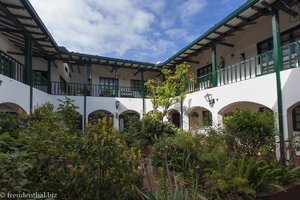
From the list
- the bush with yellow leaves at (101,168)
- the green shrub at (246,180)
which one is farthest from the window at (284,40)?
the bush with yellow leaves at (101,168)

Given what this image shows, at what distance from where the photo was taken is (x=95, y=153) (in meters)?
2.68

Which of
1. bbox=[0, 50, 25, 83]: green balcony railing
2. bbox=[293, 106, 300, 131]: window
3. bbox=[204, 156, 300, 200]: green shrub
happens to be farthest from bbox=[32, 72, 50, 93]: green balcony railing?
bbox=[293, 106, 300, 131]: window

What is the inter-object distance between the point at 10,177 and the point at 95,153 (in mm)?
1077

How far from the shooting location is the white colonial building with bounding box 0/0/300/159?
655cm

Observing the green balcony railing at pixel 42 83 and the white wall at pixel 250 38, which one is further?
the green balcony railing at pixel 42 83

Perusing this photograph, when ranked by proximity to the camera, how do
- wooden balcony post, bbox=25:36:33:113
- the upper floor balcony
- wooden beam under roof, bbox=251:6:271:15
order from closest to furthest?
wooden beam under roof, bbox=251:6:271:15 → the upper floor balcony → wooden balcony post, bbox=25:36:33:113

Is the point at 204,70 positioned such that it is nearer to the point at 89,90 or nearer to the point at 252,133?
the point at 89,90

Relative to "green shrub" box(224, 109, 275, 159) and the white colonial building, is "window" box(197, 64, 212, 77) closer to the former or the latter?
the white colonial building

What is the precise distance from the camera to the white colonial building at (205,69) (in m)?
6.55

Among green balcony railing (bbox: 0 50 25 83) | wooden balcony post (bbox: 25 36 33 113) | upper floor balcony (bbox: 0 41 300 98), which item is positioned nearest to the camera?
green balcony railing (bbox: 0 50 25 83)

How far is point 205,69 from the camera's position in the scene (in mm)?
13273

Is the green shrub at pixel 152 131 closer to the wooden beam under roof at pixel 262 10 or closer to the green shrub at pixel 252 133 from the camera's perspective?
the green shrub at pixel 252 133

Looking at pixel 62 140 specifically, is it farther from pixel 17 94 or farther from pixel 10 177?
pixel 17 94

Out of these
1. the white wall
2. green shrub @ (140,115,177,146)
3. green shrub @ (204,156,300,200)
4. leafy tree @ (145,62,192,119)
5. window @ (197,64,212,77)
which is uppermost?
the white wall
